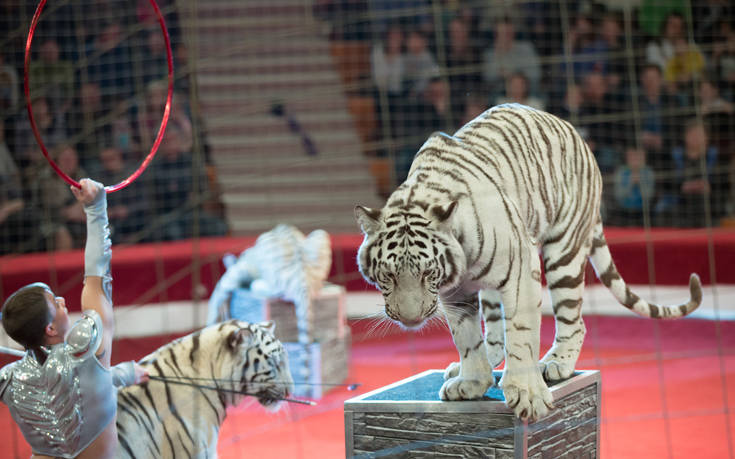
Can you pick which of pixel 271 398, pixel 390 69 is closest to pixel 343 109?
pixel 390 69

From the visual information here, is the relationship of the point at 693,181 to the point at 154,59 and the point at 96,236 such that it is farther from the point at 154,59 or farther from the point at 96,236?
the point at 96,236

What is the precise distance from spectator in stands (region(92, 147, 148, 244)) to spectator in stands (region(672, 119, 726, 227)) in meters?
3.62

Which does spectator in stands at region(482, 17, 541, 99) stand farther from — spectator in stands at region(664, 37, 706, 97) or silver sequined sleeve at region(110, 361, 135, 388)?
silver sequined sleeve at region(110, 361, 135, 388)

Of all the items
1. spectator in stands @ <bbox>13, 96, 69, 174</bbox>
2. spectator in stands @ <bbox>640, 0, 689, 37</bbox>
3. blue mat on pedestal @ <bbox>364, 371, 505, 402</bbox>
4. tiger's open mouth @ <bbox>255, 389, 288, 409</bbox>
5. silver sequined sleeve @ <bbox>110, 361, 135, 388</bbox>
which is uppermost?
spectator in stands @ <bbox>640, 0, 689, 37</bbox>

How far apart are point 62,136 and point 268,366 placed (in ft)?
12.3

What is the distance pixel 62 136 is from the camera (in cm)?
574

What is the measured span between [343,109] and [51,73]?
2125 mm

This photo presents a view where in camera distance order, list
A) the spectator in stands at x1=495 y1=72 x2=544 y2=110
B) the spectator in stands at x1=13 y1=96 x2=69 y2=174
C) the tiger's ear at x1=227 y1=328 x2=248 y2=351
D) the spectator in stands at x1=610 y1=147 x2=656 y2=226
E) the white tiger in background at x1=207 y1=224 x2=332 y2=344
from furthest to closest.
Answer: the spectator in stands at x1=13 y1=96 x2=69 y2=174
the spectator in stands at x1=610 y1=147 x2=656 y2=226
the spectator in stands at x1=495 y1=72 x2=544 y2=110
the white tiger in background at x1=207 y1=224 x2=332 y2=344
the tiger's ear at x1=227 y1=328 x2=248 y2=351

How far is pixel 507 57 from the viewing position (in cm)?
550

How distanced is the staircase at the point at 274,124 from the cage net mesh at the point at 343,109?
0.02 meters

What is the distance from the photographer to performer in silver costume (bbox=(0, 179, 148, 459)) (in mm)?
2018

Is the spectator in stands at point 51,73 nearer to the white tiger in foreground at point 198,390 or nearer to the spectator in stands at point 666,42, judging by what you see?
the white tiger in foreground at point 198,390

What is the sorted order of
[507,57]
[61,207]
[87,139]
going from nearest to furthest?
[507,57], [61,207], [87,139]

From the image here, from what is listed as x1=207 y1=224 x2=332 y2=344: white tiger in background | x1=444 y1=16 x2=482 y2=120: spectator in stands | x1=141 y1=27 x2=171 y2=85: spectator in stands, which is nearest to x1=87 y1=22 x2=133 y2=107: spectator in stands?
x1=141 y1=27 x2=171 y2=85: spectator in stands
